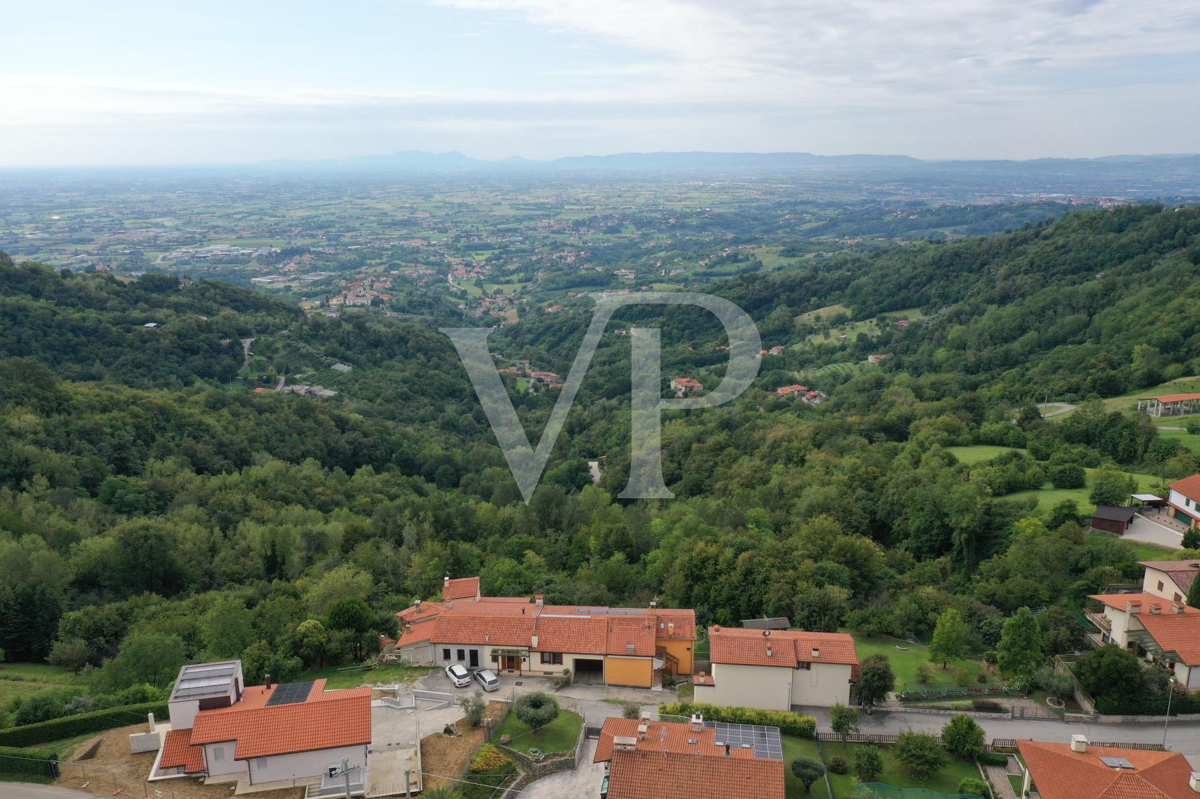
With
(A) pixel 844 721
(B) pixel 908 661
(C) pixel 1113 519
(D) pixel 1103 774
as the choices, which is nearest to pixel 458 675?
(A) pixel 844 721

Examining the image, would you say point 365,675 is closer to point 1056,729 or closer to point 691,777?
point 691,777

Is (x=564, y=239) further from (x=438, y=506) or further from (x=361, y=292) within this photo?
(x=438, y=506)

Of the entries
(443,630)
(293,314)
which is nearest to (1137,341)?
(443,630)

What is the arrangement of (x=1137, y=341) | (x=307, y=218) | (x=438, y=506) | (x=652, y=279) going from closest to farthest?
(x=438, y=506), (x=1137, y=341), (x=652, y=279), (x=307, y=218)

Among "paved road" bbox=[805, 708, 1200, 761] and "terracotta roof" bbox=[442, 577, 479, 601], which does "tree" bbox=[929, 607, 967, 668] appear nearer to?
"paved road" bbox=[805, 708, 1200, 761]

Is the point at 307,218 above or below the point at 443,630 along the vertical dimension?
above

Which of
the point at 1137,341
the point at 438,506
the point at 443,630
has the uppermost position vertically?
the point at 1137,341

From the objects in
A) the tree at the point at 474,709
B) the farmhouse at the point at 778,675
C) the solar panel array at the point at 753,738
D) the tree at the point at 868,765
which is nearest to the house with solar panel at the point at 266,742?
the tree at the point at 474,709
